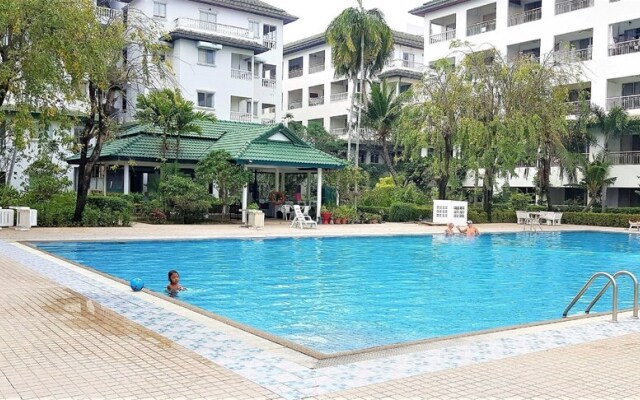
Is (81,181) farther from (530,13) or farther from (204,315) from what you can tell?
(530,13)

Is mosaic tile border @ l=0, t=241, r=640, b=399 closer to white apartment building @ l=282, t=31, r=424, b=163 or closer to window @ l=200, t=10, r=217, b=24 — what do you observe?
window @ l=200, t=10, r=217, b=24

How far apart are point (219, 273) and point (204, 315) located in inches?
259

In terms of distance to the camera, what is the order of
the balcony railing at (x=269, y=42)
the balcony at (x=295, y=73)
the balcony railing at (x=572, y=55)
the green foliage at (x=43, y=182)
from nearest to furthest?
the green foliage at (x=43, y=182)
the balcony railing at (x=572, y=55)
the balcony railing at (x=269, y=42)
the balcony at (x=295, y=73)

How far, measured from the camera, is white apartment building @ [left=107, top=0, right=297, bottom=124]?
43375 mm

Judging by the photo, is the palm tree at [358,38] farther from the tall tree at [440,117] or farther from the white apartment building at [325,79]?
the white apartment building at [325,79]

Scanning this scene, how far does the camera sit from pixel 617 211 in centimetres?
3681

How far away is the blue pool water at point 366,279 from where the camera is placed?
10.4m

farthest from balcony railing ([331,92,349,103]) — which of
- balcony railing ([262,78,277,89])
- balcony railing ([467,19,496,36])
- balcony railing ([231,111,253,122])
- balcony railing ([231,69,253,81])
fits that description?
balcony railing ([467,19,496,36])

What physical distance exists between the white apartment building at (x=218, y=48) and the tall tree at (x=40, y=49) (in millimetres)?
23081

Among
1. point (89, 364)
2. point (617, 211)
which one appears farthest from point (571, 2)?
point (89, 364)

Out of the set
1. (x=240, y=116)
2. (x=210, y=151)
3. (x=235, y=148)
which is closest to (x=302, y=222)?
(x=235, y=148)

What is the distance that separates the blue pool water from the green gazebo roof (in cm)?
685

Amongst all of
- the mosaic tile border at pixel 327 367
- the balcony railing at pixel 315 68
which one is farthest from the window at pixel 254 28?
the mosaic tile border at pixel 327 367

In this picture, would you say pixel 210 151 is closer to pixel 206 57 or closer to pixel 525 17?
pixel 206 57
